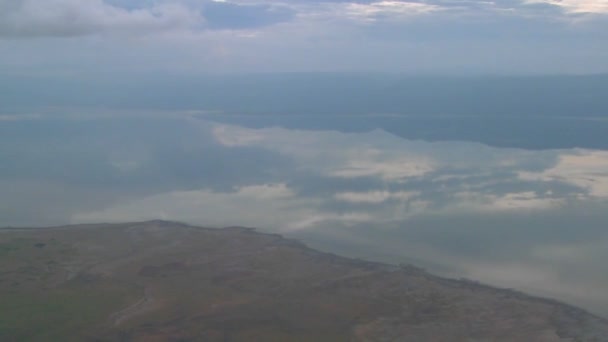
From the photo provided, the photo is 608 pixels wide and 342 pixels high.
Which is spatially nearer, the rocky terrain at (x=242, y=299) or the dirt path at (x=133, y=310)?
the rocky terrain at (x=242, y=299)

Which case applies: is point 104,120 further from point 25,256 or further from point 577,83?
point 577,83

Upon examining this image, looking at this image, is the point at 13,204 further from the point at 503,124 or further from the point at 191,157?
the point at 503,124

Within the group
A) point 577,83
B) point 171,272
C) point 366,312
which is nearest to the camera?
point 366,312

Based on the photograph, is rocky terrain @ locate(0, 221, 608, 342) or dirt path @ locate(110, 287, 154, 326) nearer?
rocky terrain @ locate(0, 221, 608, 342)

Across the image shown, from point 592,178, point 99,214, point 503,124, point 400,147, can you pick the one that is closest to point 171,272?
point 99,214

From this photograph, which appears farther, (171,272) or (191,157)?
(191,157)

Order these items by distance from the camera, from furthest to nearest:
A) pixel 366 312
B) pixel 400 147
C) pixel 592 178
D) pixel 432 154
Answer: pixel 400 147
pixel 432 154
pixel 592 178
pixel 366 312

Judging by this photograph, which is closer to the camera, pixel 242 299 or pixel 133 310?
pixel 133 310
